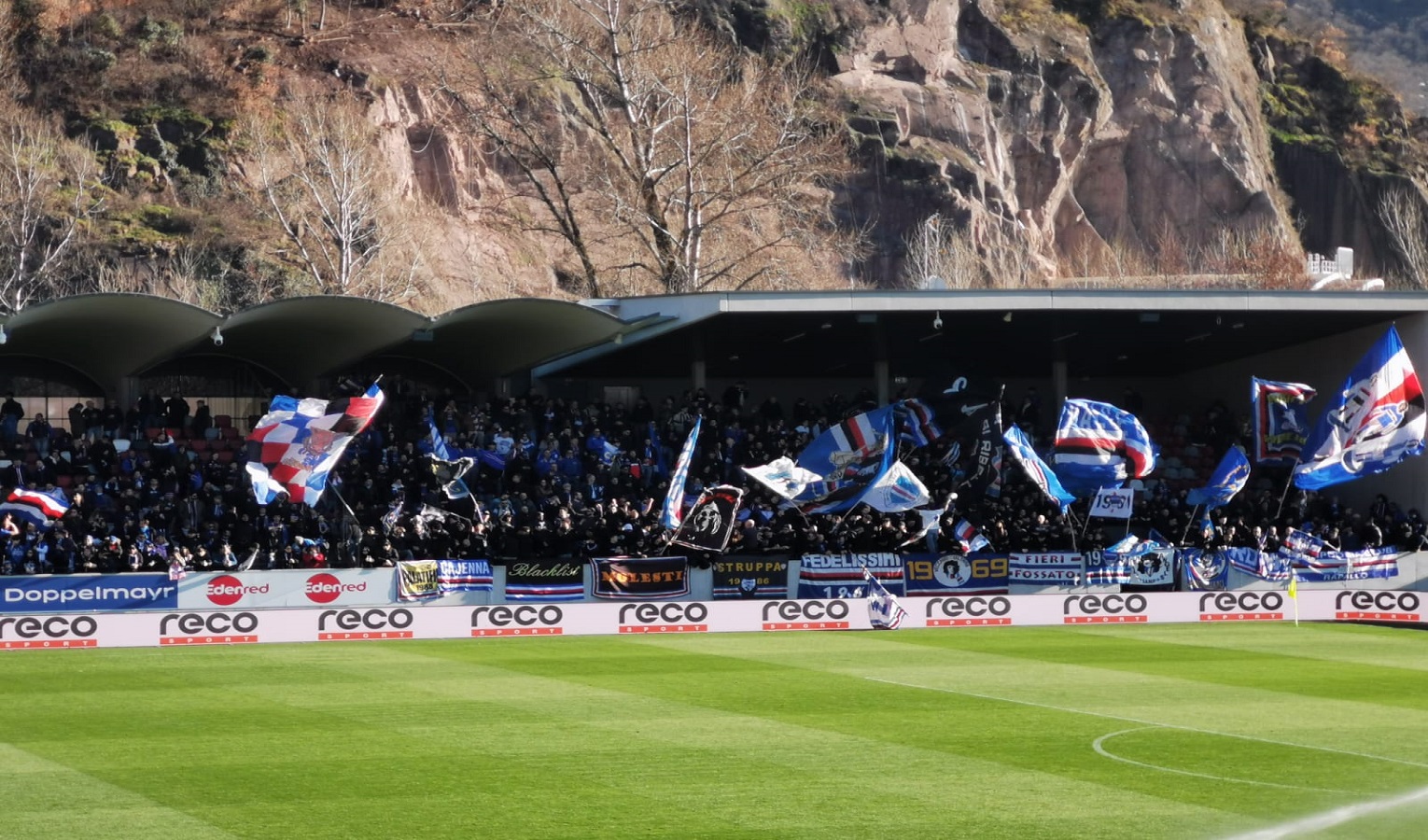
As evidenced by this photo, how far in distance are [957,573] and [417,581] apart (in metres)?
11.0

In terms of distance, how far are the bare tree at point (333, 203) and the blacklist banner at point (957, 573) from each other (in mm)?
28542

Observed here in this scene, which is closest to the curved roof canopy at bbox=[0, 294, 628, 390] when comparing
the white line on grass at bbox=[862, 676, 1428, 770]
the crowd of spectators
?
the crowd of spectators

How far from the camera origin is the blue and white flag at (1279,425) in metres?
37.1

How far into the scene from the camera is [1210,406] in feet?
145

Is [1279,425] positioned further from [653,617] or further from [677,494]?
[653,617]

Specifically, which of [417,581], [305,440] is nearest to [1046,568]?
[417,581]

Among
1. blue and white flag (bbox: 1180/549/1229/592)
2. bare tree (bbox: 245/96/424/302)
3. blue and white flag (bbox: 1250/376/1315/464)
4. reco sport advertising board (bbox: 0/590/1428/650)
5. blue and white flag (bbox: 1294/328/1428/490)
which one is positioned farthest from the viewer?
bare tree (bbox: 245/96/424/302)

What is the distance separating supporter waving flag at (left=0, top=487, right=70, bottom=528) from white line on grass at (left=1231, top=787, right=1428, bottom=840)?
2454 centimetres

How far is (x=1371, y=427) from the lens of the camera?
35.0 m

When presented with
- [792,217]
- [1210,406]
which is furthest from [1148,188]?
[1210,406]

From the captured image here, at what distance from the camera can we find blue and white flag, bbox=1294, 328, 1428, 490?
35.0m

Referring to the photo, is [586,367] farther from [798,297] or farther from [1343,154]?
[1343,154]

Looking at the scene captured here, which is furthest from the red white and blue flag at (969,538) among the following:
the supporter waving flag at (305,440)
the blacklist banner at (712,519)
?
the supporter waving flag at (305,440)

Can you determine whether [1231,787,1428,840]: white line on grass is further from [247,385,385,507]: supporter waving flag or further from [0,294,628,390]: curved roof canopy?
[0,294,628,390]: curved roof canopy
